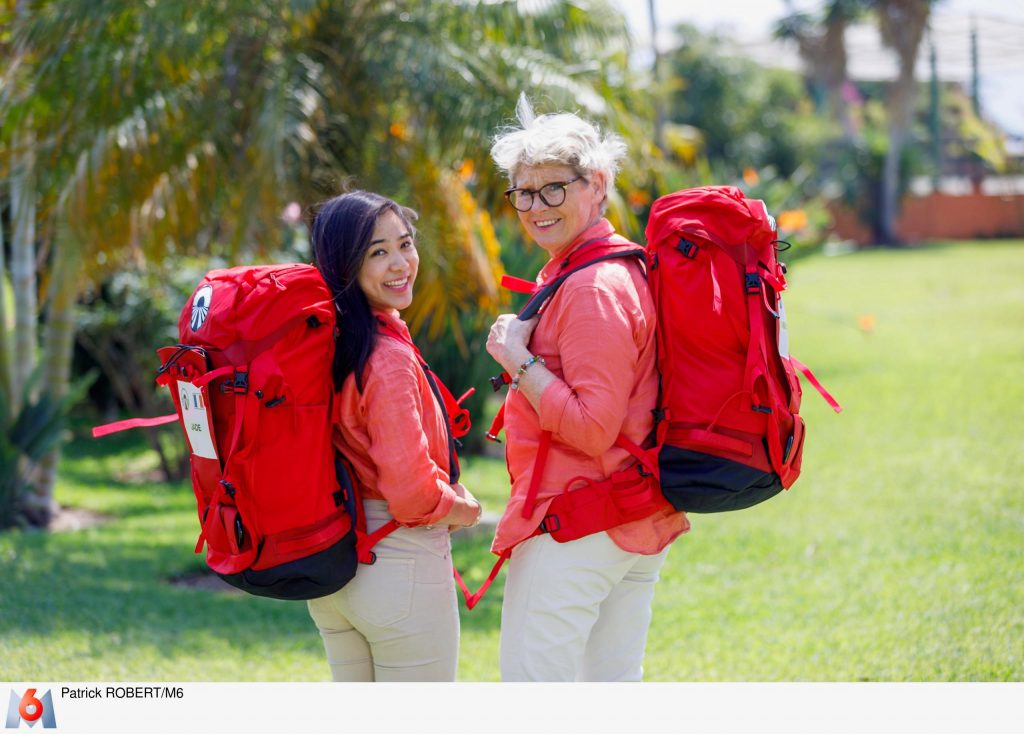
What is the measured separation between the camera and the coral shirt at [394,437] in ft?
9.09

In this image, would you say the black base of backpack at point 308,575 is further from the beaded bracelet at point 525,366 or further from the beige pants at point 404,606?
the beaded bracelet at point 525,366

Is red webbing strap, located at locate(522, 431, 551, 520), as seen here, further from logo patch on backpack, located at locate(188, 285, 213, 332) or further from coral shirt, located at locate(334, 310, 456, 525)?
logo patch on backpack, located at locate(188, 285, 213, 332)

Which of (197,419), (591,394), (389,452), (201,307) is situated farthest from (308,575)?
(591,394)

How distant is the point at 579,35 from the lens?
23.4 feet

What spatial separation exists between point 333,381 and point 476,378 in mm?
7074

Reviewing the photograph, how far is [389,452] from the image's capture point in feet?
9.09

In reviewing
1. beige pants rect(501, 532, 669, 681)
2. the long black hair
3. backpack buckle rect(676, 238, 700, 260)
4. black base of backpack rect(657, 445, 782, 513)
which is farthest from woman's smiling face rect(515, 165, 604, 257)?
beige pants rect(501, 532, 669, 681)

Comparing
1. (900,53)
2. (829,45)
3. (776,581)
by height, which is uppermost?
(829,45)

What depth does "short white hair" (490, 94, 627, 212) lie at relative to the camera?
112 inches

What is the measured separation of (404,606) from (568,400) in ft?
2.27

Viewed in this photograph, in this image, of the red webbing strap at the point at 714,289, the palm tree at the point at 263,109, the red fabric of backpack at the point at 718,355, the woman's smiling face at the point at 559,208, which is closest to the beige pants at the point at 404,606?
the red fabric of backpack at the point at 718,355
